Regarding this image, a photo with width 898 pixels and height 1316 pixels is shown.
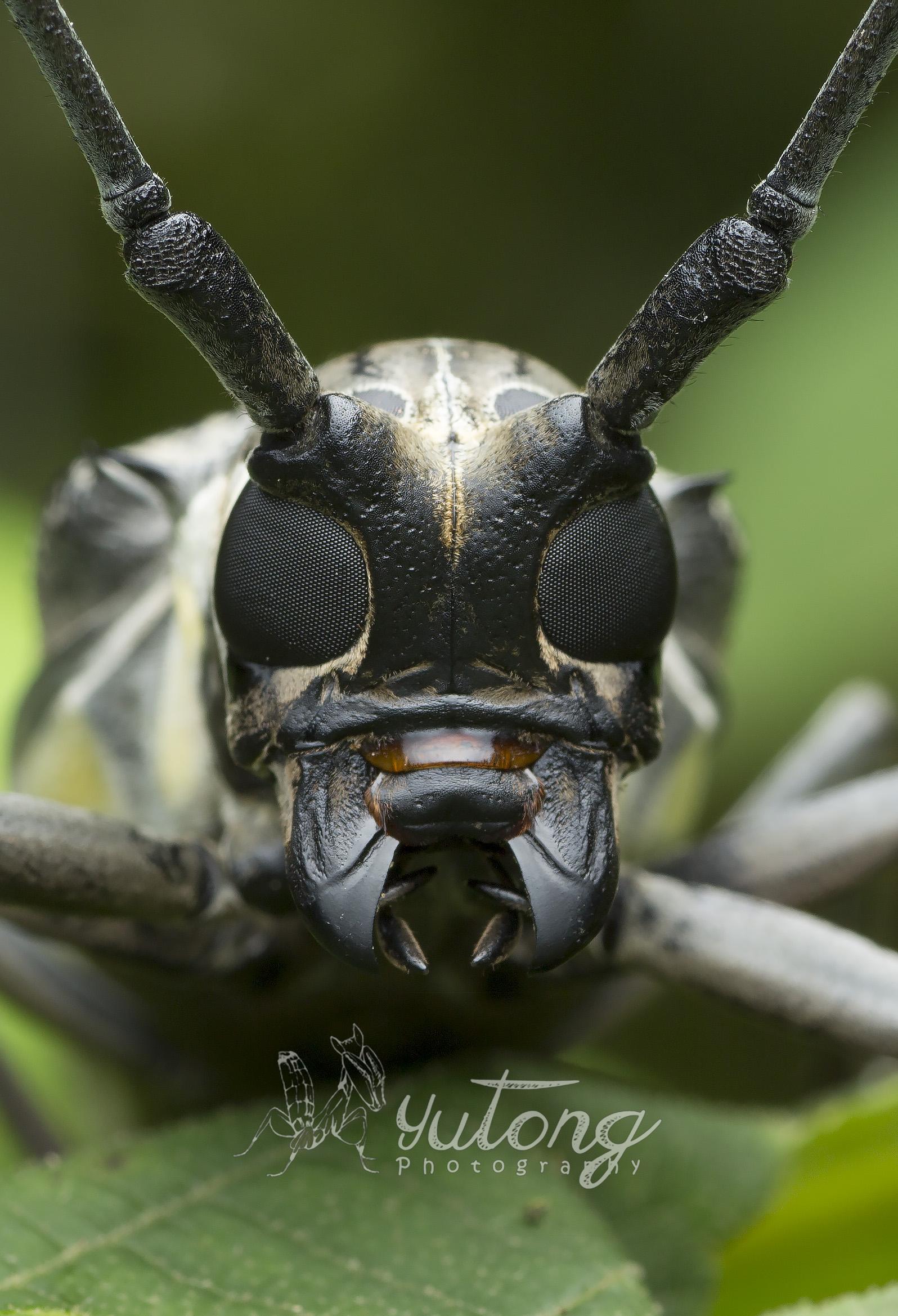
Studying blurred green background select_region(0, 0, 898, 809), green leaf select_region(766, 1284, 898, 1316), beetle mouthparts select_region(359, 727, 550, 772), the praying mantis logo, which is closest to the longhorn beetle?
beetle mouthparts select_region(359, 727, 550, 772)

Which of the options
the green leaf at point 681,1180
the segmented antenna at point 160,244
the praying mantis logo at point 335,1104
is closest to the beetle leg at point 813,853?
the green leaf at point 681,1180

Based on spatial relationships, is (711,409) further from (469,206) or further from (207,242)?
(207,242)

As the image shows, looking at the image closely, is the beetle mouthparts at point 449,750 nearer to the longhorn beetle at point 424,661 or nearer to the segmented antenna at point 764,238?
the longhorn beetle at point 424,661

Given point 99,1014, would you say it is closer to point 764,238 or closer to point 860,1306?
point 860,1306

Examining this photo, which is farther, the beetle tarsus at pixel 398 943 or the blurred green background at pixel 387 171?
the blurred green background at pixel 387 171

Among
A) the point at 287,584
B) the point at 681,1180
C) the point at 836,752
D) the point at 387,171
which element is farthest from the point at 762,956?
the point at 387,171

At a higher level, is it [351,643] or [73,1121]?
[351,643]

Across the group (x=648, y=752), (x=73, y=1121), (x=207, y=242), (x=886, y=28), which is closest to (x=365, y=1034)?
(x=648, y=752)
